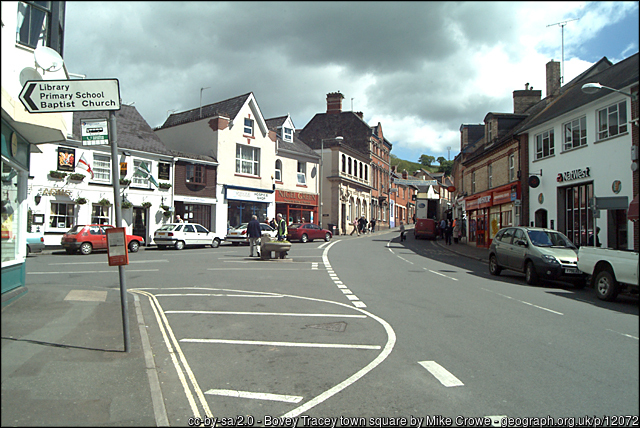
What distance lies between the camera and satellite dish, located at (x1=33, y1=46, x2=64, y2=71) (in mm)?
7391

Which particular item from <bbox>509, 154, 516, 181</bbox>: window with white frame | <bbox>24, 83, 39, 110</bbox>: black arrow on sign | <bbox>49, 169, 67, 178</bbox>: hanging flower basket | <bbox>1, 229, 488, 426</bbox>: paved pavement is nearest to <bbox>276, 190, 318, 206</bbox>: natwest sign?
<bbox>49, 169, 67, 178</bbox>: hanging flower basket

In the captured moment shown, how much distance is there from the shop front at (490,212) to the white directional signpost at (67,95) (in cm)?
2451

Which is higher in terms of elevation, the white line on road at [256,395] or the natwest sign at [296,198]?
the natwest sign at [296,198]

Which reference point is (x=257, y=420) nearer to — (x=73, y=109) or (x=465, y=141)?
(x=73, y=109)

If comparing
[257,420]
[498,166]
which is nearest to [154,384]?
[257,420]

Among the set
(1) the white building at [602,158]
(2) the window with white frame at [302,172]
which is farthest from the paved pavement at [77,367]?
(2) the window with white frame at [302,172]

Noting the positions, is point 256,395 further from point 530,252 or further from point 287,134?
point 287,134

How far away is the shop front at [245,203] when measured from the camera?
3703 cm

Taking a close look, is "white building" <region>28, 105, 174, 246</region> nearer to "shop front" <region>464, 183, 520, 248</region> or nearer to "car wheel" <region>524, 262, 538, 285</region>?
"car wheel" <region>524, 262, 538, 285</region>

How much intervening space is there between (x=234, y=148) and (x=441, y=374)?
3392 centimetres

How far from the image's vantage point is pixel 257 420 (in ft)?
13.7

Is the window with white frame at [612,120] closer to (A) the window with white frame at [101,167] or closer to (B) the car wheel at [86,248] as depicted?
(B) the car wheel at [86,248]

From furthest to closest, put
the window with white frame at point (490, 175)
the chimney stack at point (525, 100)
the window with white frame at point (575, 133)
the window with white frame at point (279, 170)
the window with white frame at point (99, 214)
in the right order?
the window with white frame at point (279, 170), the chimney stack at point (525, 100), the window with white frame at point (490, 175), the window with white frame at point (99, 214), the window with white frame at point (575, 133)

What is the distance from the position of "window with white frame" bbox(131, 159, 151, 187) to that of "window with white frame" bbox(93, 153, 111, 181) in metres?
1.85
